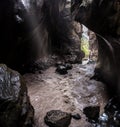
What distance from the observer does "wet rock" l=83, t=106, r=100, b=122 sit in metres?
9.98

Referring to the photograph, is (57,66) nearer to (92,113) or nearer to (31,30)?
(31,30)

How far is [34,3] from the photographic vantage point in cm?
1384

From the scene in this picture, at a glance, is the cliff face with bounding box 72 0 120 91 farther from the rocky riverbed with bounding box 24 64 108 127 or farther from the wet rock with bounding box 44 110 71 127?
the wet rock with bounding box 44 110 71 127

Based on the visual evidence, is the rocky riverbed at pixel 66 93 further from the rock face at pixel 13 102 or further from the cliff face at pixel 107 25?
the rock face at pixel 13 102

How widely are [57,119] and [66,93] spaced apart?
10.8 ft

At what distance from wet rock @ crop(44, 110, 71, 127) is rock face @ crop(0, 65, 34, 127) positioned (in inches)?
27.5

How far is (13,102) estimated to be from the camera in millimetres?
7750

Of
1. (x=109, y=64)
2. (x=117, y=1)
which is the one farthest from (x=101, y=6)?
(x=109, y=64)

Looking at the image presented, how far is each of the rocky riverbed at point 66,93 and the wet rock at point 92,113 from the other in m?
0.18

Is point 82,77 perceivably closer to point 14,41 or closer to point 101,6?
point 14,41

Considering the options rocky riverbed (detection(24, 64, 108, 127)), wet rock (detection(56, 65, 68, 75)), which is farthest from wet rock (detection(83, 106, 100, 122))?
wet rock (detection(56, 65, 68, 75))

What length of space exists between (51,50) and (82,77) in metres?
4.57

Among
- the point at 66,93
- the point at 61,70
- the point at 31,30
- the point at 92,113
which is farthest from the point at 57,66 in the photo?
the point at 92,113

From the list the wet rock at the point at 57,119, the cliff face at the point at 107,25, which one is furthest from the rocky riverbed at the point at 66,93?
the cliff face at the point at 107,25
